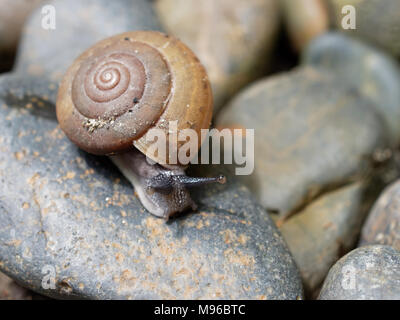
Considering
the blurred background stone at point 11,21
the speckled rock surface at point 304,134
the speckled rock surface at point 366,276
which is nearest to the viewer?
the speckled rock surface at point 366,276

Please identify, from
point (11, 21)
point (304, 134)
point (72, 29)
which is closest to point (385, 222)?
point (304, 134)

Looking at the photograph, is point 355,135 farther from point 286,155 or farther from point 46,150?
point 46,150

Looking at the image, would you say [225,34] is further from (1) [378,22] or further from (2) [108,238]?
(2) [108,238]

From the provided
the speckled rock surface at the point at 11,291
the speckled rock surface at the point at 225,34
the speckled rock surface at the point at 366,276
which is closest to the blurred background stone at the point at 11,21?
the speckled rock surface at the point at 225,34

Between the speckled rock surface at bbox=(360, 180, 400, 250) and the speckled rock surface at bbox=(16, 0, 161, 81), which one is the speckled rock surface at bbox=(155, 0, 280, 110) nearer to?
the speckled rock surface at bbox=(16, 0, 161, 81)

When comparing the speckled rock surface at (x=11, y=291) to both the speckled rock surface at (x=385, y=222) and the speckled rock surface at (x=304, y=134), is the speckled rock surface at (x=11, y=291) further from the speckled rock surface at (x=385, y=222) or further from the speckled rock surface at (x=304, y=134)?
the speckled rock surface at (x=385, y=222)
